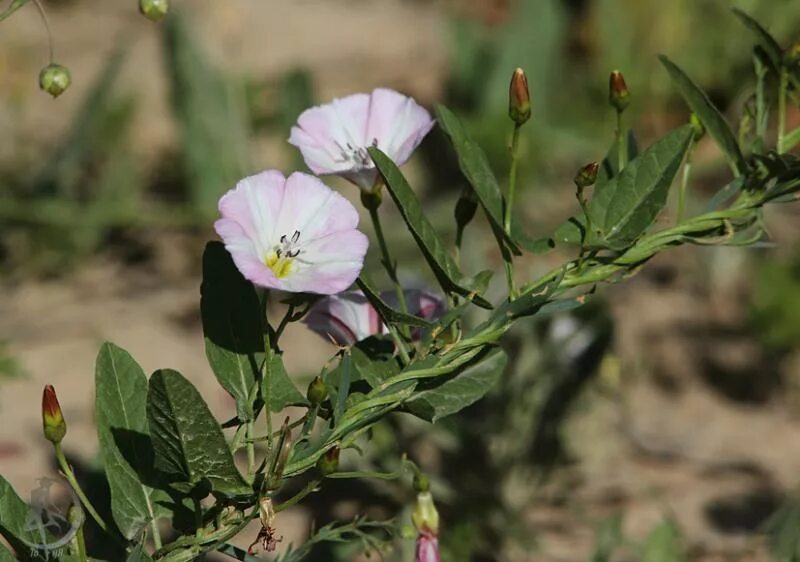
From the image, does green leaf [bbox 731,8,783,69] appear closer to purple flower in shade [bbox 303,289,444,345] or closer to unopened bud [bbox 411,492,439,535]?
purple flower in shade [bbox 303,289,444,345]

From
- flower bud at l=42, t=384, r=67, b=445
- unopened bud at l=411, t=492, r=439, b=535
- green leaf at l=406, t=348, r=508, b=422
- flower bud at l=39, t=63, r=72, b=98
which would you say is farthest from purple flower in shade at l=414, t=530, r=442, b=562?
flower bud at l=39, t=63, r=72, b=98

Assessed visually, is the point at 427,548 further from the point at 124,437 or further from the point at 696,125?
the point at 696,125

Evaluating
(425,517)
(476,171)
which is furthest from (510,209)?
(425,517)

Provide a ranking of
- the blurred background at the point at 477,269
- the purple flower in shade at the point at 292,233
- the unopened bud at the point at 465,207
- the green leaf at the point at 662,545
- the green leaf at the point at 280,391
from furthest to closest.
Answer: the blurred background at the point at 477,269
the green leaf at the point at 662,545
the unopened bud at the point at 465,207
the green leaf at the point at 280,391
the purple flower in shade at the point at 292,233

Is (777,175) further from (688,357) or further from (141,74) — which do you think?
(141,74)

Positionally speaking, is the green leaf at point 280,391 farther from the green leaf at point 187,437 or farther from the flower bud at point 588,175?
the flower bud at point 588,175

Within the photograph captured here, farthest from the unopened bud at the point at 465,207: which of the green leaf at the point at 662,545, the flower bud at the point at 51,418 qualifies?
the green leaf at the point at 662,545

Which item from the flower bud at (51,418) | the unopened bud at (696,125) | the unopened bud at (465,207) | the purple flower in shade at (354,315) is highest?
the unopened bud at (696,125)
